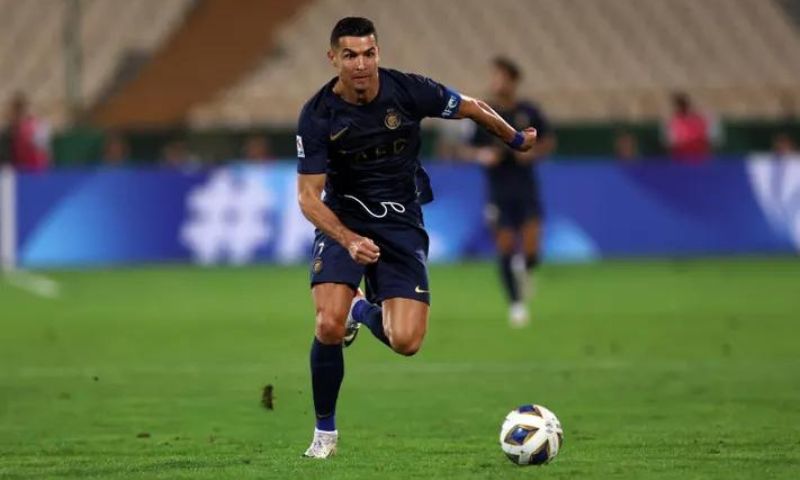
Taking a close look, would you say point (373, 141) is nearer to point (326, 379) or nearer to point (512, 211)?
point (326, 379)

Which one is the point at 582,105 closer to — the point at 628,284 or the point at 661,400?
the point at 628,284

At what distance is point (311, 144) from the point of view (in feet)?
27.0

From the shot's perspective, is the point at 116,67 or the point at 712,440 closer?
the point at 712,440

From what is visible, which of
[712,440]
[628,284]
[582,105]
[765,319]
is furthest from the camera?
[582,105]

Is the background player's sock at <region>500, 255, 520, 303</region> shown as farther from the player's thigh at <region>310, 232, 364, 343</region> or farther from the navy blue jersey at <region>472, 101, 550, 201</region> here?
the player's thigh at <region>310, 232, 364, 343</region>

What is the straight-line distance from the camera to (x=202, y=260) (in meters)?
24.0

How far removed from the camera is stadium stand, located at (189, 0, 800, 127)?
104ft

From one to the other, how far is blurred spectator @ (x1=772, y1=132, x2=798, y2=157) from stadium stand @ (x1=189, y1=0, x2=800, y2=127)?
3.04 meters

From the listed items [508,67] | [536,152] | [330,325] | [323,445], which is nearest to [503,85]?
[508,67]

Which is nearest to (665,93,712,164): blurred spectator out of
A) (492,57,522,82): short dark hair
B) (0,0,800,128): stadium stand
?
(0,0,800,128): stadium stand

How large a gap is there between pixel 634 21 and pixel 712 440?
25.2m

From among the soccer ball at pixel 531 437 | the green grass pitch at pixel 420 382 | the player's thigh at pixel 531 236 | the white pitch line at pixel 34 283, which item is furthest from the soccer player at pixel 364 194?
the white pitch line at pixel 34 283

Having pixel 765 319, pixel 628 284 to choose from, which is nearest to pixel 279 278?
pixel 628 284

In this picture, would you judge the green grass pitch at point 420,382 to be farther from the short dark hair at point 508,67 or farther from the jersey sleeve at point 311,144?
the short dark hair at point 508,67
